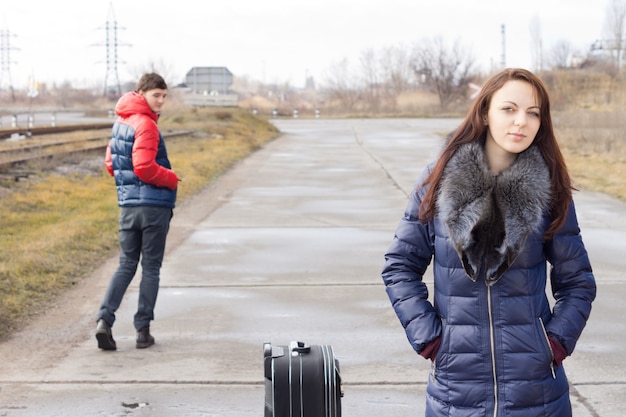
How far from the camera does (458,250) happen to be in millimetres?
3289

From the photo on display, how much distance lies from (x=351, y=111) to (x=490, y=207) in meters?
77.4

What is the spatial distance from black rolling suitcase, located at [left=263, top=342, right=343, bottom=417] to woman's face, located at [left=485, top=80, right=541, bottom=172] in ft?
3.25

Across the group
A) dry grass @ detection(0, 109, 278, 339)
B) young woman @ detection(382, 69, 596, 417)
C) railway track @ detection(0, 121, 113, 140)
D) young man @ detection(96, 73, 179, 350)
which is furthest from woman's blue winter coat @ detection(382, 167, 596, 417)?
railway track @ detection(0, 121, 113, 140)

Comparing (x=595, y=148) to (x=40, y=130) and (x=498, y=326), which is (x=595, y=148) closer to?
(x=40, y=130)

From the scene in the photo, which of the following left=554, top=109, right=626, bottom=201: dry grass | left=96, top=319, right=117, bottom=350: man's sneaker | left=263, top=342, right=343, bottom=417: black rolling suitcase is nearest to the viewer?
left=263, top=342, right=343, bottom=417: black rolling suitcase

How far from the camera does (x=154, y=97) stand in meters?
6.81

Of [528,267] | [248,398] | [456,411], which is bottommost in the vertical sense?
[248,398]

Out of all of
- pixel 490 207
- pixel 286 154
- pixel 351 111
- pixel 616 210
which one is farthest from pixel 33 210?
pixel 351 111

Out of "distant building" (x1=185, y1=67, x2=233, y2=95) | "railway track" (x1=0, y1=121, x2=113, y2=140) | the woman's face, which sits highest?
"distant building" (x1=185, y1=67, x2=233, y2=95)

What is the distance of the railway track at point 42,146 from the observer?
1978cm

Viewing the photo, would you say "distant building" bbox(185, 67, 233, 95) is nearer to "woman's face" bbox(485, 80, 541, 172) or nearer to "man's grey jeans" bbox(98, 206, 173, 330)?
"man's grey jeans" bbox(98, 206, 173, 330)

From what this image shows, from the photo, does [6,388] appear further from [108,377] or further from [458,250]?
[458,250]

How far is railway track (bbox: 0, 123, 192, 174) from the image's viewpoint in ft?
64.9

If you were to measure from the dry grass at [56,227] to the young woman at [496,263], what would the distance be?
4630 mm
